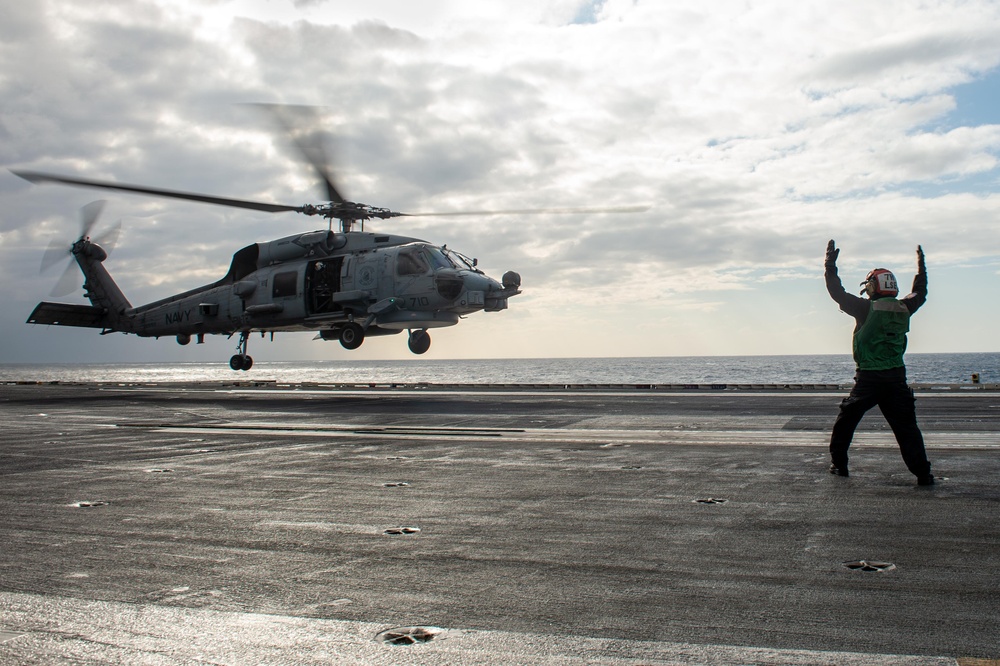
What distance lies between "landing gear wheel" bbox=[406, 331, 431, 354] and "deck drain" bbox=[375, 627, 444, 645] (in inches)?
985

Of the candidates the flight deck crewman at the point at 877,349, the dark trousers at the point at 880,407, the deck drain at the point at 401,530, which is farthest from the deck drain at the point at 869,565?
the flight deck crewman at the point at 877,349

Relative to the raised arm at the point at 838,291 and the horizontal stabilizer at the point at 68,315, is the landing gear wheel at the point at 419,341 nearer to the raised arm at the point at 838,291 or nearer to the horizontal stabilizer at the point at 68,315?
the horizontal stabilizer at the point at 68,315

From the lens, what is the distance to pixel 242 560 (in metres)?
5.14

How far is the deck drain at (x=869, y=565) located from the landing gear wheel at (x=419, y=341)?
24.4 m

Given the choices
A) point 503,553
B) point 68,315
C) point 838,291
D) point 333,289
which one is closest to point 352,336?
point 333,289

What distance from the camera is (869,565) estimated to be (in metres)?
4.79

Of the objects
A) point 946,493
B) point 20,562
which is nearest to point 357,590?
point 20,562

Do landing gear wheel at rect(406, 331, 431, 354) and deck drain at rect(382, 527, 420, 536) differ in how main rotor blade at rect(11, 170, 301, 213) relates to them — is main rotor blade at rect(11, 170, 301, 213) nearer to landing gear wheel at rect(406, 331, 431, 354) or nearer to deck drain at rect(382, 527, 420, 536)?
landing gear wheel at rect(406, 331, 431, 354)

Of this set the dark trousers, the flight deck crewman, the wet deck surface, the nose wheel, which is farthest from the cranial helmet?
the nose wheel

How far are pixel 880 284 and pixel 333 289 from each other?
22.7m

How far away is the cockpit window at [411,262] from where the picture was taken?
27.5 metres

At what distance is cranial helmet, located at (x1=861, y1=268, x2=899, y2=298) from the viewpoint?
8.45 meters

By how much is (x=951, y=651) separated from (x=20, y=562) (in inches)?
205

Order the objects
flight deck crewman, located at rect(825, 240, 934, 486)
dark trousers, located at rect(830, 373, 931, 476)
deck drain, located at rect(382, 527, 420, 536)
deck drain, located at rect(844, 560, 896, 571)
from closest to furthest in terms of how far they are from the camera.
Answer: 1. deck drain, located at rect(844, 560, 896, 571)
2. deck drain, located at rect(382, 527, 420, 536)
3. dark trousers, located at rect(830, 373, 931, 476)
4. flight deck crewman, located at rect(825, 240, 934, 486)
